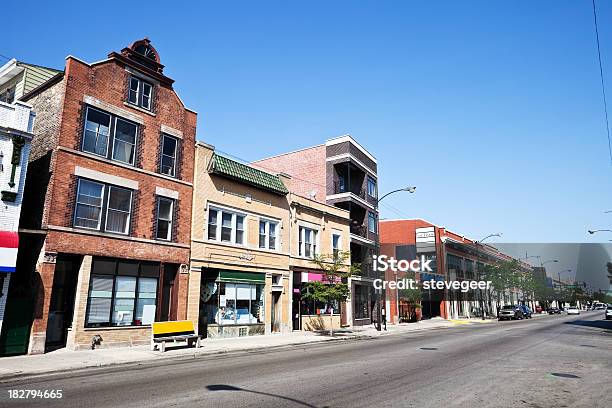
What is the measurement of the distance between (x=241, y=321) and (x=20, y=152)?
46.7 feet

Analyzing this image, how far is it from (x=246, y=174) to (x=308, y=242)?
26.3 ft

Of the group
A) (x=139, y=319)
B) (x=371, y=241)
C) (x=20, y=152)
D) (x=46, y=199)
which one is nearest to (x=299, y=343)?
(x=139, y=319)

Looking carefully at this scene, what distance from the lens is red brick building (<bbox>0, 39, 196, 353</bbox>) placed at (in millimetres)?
17750

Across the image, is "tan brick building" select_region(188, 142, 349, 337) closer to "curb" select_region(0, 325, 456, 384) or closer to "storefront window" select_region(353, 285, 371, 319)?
"curb" select_region(0, 325, 456, 384)

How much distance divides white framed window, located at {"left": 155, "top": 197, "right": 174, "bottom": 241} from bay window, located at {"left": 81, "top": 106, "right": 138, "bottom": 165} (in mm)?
2483

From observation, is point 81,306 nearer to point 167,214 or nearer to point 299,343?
point 167,214

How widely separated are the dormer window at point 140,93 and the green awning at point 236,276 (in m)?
9.45

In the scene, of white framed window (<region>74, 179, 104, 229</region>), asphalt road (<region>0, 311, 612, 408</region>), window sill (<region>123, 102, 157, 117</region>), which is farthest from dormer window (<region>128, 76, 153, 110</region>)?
asphalt road (<region>0, 311, 612, 408</region>)

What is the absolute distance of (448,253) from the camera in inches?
2598

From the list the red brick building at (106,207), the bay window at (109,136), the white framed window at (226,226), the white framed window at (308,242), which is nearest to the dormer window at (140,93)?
the red brick building at (106,207)

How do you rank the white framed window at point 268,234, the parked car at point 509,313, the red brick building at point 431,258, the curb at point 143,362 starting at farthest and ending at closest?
the parked car at point 509,313
the red brick building at point 431,258
the white framed window at point 268,234
the curb at point 143,362

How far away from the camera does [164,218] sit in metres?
22.0

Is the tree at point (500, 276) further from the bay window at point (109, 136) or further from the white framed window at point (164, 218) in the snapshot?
the bay window at point (109, 136)

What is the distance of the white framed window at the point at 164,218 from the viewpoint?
71.1 feet
